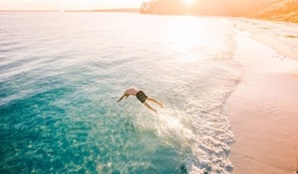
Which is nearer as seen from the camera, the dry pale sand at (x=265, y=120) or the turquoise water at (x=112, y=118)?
the dry pale sand at (x=265, y=120)

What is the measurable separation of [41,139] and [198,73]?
1964cm

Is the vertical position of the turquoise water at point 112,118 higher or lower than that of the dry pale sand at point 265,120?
lower

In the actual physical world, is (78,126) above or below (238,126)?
below

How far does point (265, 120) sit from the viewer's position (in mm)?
15938

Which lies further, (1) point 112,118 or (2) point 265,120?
(1) point 112,118

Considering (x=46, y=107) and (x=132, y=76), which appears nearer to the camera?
(x=46, y=107)

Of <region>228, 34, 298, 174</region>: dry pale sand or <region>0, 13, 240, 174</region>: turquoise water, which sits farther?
<region>0, 13, 240, 174</region>: turquoise water

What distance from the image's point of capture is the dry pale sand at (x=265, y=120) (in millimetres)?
11541

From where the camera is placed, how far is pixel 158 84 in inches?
968

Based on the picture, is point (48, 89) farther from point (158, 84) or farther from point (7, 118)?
point (158, 84)

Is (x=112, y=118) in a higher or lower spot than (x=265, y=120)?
lower

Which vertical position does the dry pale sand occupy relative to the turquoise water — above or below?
above

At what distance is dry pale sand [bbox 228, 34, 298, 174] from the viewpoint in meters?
11.5

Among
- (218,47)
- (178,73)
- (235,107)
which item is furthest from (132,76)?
(218,47)
